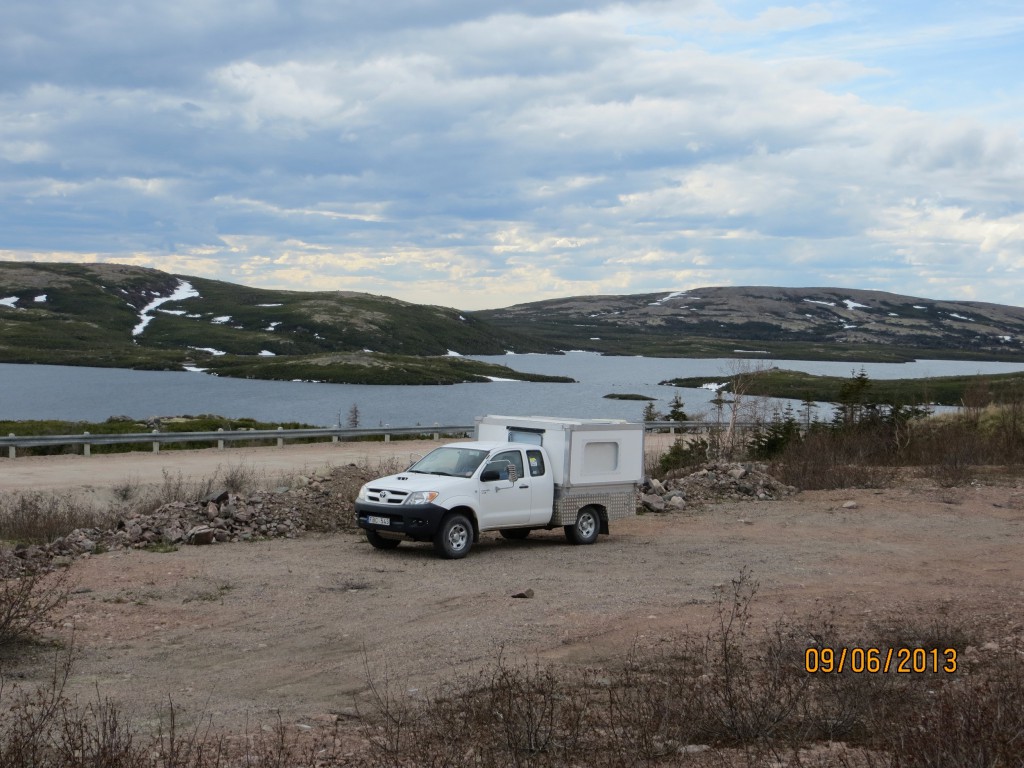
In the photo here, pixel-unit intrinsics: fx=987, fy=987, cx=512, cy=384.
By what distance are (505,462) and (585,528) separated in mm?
2294

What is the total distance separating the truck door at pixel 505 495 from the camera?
16391 mm

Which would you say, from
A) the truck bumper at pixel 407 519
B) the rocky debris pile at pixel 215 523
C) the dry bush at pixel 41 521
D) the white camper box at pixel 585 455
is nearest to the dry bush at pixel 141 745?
the rocky debris pile at pixel 215 523

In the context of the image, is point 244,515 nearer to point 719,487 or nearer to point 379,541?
point 379,541

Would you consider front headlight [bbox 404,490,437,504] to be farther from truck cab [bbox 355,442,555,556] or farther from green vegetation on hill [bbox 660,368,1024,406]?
green vegetation on hill [bbox 660,368,1024,406]

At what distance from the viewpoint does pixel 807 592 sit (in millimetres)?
13023

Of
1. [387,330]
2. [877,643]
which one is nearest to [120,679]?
[877,643]

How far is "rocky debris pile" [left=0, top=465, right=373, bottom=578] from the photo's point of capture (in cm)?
1553

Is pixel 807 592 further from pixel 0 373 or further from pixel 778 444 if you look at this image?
pixel 0 373

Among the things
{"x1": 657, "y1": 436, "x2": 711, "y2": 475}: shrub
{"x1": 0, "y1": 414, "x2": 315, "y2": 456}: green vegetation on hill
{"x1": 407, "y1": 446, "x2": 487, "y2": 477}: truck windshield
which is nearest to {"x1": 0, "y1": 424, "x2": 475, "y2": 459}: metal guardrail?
{"x1": 0, "y1": 414, "x2": 315, "y2": 456}: green vegetation on hill

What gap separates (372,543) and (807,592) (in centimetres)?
720

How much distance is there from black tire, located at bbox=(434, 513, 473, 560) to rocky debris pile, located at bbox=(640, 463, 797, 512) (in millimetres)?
7966

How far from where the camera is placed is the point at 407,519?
1566 centimetres

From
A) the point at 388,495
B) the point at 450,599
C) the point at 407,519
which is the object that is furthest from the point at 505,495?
the point at 450,599
